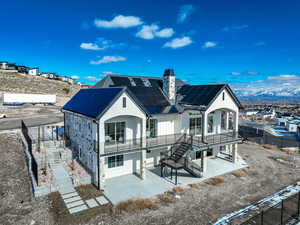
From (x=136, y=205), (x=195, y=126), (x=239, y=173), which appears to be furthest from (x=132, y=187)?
(x=239, y=173)

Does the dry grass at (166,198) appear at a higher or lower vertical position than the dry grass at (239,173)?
lower

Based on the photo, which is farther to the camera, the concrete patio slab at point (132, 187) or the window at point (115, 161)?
the window at point (115, 161)

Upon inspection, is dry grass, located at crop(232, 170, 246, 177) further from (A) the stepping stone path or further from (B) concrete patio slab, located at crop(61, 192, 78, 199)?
(B) concrete patio slab, located at crop(61, 192, 78, 199)

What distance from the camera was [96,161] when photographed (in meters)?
15.1

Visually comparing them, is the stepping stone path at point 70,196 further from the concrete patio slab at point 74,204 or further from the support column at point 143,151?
the support column at point 143,151

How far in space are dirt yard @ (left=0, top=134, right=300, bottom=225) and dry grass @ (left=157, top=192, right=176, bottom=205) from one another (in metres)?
0.07

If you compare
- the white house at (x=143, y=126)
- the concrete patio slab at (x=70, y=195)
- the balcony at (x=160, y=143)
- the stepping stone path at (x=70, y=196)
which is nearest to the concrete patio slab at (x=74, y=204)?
the stepping stone path at (x=70, y=196)

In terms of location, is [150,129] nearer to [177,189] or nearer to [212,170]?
[177,189]

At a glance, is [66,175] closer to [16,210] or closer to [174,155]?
[16,210]

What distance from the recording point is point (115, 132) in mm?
17141

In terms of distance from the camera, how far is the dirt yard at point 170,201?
1152 centimetres

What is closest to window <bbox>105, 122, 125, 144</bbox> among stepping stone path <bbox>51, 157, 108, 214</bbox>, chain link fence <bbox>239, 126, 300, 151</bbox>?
stepping stone path <bbox>51, 157, 108, 214</bbox>

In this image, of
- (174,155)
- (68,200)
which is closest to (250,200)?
(174,155)

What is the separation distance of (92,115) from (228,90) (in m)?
14.1
